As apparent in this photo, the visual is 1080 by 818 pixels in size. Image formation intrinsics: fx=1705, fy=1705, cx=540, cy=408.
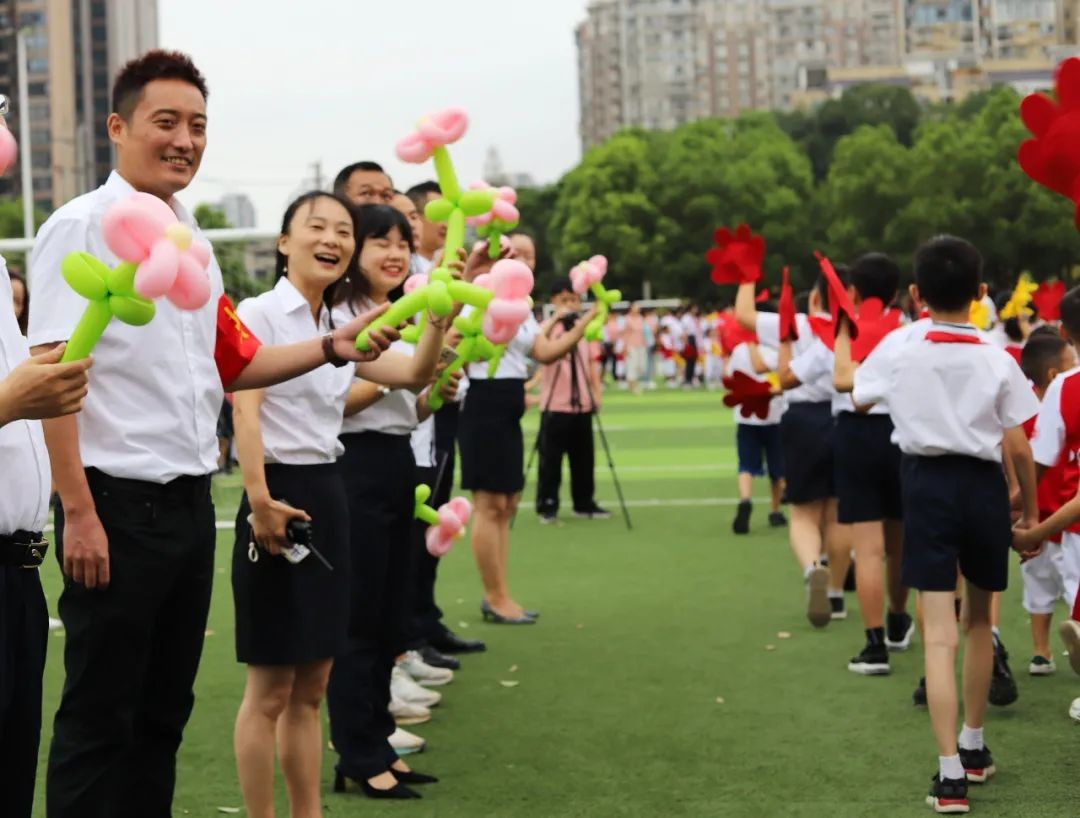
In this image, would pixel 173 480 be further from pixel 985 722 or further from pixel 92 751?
pixel 985 722

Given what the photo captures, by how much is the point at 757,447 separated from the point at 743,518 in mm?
817

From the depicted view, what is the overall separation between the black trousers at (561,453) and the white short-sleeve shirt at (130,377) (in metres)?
10.1

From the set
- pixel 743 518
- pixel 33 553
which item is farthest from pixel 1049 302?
pixel 33 553

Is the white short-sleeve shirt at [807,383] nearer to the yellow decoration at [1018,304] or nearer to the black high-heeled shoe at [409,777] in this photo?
the yellow decoration at [1018,304]

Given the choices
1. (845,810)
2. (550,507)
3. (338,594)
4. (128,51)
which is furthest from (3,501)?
(128,51)

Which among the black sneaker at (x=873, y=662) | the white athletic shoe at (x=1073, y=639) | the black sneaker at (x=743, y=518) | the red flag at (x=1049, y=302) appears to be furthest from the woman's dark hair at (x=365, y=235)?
the black sneaker at (x=743, y=518)

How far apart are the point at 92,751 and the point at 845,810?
2564mm

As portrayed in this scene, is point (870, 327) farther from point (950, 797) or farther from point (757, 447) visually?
point (757, 447)

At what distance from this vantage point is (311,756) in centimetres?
489

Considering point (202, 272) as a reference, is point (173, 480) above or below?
below

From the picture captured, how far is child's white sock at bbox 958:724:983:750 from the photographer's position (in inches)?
227

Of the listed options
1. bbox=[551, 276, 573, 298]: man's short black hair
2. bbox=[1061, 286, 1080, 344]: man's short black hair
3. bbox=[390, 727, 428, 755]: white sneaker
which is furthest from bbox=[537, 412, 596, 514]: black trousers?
bbox=[1061, 286, 1080, 344]: man's short black hair

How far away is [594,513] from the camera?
47.3ft

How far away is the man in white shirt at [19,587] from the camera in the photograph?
10.9 ft
